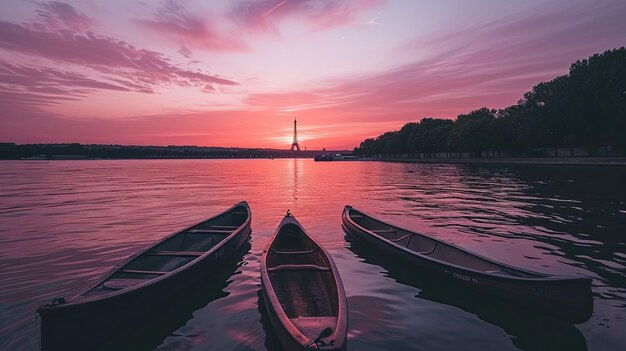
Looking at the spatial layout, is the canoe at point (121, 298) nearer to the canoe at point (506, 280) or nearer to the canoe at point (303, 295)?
the canoe at point (303, 295)

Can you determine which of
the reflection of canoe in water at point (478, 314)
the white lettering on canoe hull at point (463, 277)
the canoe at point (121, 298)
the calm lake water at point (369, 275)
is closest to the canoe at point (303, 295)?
the calm lake water at point (369, 275)

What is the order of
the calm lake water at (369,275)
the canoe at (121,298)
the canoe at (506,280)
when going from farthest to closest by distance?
the calm lake water at (369,275) < the canoe at (506,280) < the canoe at (121,298)

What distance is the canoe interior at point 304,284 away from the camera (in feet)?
24.5

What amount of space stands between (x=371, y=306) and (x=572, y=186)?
3446cm

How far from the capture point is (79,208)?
25391 mm

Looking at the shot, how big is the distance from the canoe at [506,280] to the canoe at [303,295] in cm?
302

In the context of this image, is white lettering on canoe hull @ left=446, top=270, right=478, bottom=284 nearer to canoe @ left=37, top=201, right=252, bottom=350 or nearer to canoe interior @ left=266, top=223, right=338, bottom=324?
canoe interior @ left=266, top=223, right=338, bottom=324

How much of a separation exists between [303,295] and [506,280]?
4613 mm

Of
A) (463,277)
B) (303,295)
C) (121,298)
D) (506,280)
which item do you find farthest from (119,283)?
(506,280)

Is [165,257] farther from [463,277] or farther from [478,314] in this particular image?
[478,314]

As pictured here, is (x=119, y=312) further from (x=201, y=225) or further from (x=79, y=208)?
(x=79, y=208)

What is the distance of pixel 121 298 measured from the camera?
6570 millimetres

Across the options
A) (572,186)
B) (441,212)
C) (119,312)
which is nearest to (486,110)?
(572,186)

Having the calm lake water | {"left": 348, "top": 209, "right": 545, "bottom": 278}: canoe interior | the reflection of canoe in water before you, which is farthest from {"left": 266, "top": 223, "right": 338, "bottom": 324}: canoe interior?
{"left": 348, "top": 209, "right": 545, "bottom": 278}: canoe interior
